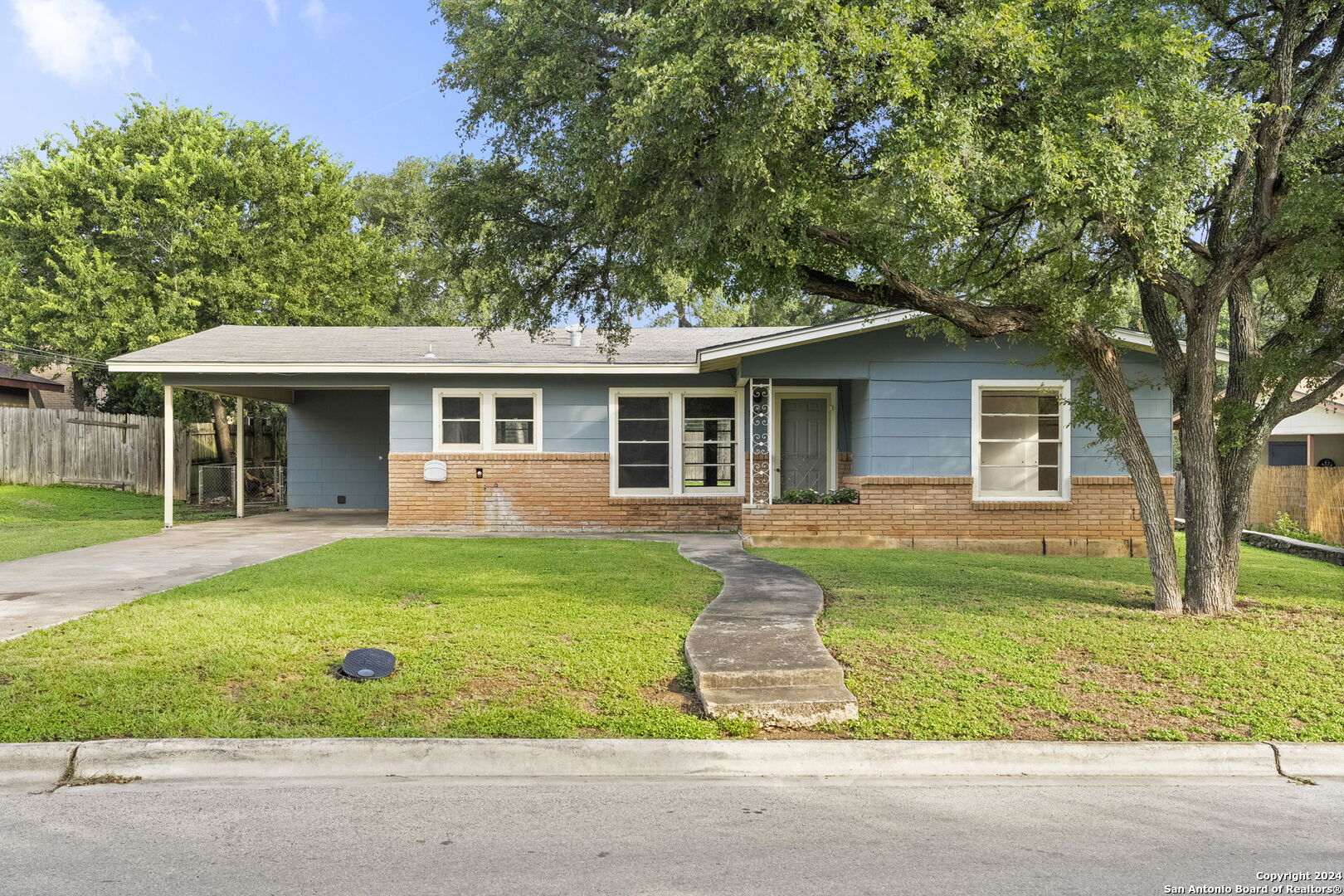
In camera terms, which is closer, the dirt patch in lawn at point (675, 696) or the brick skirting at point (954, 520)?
the dirt patch in lawn at point (675, 696)

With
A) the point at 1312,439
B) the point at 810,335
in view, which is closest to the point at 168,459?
the point at 810,335

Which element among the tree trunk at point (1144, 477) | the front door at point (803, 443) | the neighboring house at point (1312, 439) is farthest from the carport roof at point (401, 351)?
Result: the neighboring house at point (1312, 439)

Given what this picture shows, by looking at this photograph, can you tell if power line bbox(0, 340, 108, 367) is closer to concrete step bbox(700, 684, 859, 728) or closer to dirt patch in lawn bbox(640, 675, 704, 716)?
dirt patch in lawn bbox(640, 675, 704, 716)

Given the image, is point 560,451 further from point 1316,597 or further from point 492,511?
point 1316,597

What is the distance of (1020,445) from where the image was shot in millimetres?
14031

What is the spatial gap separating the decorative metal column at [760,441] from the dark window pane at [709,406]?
1713mm

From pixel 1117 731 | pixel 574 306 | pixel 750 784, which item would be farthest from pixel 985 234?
pixel 750 784

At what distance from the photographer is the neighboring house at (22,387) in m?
31.2

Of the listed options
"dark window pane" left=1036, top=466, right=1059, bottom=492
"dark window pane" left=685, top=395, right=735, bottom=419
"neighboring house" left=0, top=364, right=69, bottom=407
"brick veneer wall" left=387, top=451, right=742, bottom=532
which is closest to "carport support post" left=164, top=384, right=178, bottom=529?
"brick veneer wall" left=387, top=451, right=742, bottom=532

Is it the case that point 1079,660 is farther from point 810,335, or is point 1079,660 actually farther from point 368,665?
point 810,335

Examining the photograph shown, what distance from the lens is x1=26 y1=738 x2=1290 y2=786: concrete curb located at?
4.77 meters

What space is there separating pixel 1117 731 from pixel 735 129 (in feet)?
15.6

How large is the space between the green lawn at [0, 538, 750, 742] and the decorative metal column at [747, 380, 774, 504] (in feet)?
14.8

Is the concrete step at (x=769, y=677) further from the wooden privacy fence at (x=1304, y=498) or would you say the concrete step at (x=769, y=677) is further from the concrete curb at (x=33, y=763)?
the wooden privacy fence at (x=1304, y=498)
